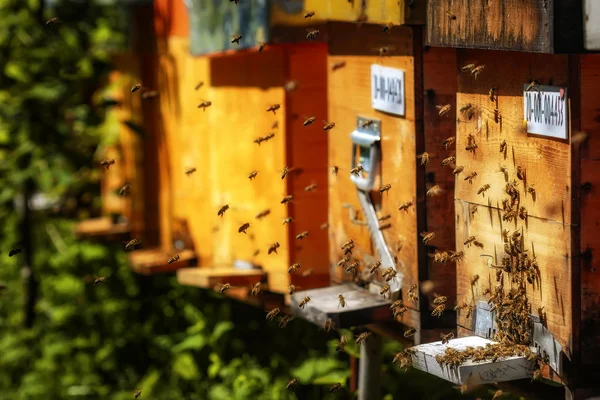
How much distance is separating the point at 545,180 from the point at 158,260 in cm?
519

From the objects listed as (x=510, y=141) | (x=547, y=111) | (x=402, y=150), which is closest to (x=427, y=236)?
(x=402, y=150)

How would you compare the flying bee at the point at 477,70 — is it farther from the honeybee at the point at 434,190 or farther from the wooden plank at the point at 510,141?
the honeybee at the point at 434,190

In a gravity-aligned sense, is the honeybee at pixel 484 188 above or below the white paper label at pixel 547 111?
below

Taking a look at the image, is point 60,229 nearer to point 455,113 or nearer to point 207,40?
point 207,40

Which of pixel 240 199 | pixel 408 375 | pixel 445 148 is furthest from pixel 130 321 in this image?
pixel 445 148

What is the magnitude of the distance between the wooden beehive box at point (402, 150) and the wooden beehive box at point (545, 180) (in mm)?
453

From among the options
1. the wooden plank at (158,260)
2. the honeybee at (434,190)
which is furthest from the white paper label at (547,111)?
the wooden plank at (158,260)

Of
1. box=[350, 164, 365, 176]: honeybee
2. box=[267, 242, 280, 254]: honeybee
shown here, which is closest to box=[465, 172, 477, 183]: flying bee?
box=[350, 164, 365, 176]: honeybee

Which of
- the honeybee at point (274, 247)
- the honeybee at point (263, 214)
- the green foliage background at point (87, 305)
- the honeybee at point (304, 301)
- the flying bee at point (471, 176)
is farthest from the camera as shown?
the green foliage background at point (87, 305)

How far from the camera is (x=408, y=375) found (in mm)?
6645

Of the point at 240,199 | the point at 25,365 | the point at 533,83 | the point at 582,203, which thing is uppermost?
the point at 533,83

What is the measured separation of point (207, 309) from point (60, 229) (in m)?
3.22

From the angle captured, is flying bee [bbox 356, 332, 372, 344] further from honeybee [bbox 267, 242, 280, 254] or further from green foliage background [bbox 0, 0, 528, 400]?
green foliage background [bbox 0, 0, 528, 400]

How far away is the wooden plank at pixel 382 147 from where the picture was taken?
16.5 feet
